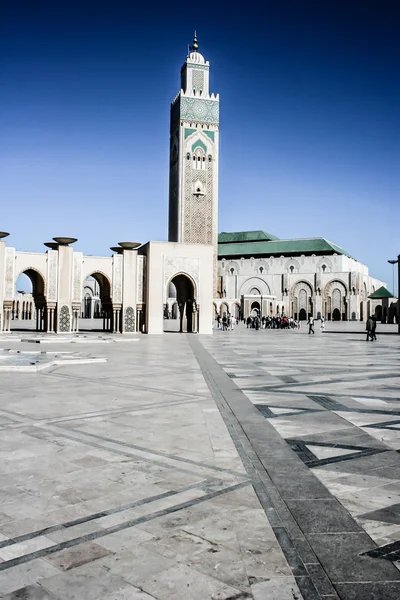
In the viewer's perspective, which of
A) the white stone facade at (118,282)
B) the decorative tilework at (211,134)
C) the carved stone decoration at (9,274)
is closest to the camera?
the carved stone decoration at (9,274)

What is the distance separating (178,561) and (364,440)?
221cm

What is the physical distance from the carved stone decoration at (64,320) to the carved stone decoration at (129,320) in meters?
2.53

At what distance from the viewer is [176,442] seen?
368 cm

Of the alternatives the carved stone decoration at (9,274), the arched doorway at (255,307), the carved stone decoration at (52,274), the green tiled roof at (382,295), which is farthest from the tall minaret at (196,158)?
the carved stone decoration at (9,274)

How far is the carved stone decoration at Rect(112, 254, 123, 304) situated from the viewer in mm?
23844

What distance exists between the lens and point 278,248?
2504 inches

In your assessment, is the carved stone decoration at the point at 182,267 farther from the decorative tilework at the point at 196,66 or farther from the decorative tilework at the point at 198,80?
the decorative tilework at the point at 196,66

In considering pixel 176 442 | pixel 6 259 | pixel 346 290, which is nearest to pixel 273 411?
pixel 176 442

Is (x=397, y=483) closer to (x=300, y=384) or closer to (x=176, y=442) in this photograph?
(x=176, y=442)

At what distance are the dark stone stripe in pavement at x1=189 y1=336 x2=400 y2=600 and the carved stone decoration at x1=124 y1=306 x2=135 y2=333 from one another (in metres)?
19.9

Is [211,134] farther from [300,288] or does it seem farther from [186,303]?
[186,303]

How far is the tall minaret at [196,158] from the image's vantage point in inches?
1932

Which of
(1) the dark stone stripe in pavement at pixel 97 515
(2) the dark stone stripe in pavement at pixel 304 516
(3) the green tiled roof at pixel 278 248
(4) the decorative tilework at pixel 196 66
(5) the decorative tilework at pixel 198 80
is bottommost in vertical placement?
(1) the dark stone stripe in pavement at pixel 97 515

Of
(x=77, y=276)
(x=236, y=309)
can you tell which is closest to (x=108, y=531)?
(x=77, y=276)
